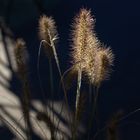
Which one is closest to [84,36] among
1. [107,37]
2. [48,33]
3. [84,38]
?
[84,38]

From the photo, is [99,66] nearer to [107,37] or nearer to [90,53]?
[90,53]

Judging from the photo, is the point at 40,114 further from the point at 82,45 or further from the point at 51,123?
the point at 82,45

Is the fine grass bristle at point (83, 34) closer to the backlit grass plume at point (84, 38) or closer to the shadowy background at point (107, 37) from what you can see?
the backlit grass plume at point (84, 38)

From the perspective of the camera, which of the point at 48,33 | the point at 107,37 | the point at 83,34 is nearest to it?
the point at 83,34

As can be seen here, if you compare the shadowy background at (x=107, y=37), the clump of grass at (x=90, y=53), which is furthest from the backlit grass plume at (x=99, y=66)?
the shadowy background at (x=107, y=37)

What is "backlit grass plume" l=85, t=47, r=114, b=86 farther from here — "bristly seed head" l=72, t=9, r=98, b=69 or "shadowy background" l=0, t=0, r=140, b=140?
"shadowy background" l=0, t=0, r=140, b=140

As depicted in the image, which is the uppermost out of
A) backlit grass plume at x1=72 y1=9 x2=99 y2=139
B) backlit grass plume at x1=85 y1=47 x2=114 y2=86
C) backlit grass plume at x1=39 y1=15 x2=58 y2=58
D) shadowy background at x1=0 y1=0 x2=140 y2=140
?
shadowy background at x1=0 y1=0 x2=140 y2=140

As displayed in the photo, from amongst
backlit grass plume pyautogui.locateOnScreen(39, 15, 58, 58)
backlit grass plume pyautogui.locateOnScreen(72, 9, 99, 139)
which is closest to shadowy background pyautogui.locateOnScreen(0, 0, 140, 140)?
backlit grass plume pyautogui.locateOnScreen(39, 15, 58, 58)

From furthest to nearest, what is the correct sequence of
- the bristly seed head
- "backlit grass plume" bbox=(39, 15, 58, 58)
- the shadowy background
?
the shadowy background
"backlit grass plume" bbox=(39, 15, 58, 58)
the bristly seed head

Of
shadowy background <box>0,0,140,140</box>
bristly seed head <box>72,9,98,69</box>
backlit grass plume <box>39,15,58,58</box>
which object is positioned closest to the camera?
bristly seed head <box>72,9,98,69</box>
